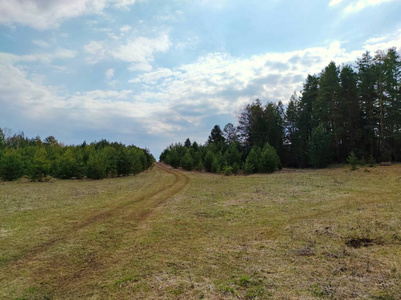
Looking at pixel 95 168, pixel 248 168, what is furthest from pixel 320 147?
pixel 95 168

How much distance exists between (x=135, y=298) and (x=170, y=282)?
2.61 ft

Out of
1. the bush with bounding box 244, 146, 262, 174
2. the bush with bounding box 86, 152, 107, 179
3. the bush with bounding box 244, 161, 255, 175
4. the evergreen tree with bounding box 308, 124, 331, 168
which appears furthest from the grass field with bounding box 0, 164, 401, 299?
the evergreen tree with bounding box 308, 124, 331, 168

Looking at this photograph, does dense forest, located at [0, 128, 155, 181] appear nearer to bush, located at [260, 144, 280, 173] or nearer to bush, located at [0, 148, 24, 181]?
bush, located at [0, 148, 24, 181]

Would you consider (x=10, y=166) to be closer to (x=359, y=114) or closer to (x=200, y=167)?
(x=200, y=167)

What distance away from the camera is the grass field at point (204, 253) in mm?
4727

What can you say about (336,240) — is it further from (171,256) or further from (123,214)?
(123,214)

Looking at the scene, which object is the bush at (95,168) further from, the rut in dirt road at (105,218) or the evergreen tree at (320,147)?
the evergreen tree at (320,147)

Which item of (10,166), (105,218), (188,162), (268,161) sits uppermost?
(188,162)

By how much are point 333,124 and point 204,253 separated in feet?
156

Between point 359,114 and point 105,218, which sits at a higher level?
point 359,114

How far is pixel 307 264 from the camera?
5.72 metres

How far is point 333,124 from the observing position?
46.1m

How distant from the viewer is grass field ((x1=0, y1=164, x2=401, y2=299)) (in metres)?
4.73

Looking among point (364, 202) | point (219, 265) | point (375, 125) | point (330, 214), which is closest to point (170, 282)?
point (219, 265)
